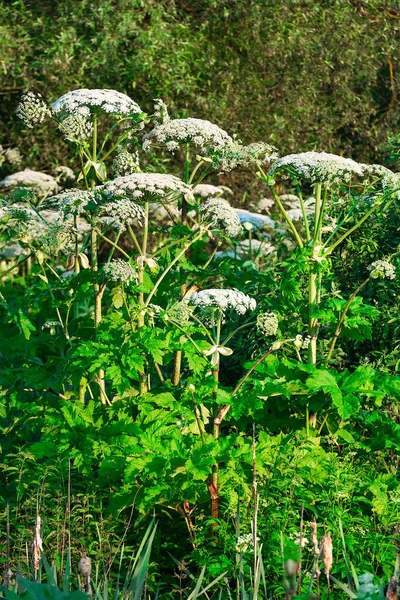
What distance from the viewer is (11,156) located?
10945 millimetres

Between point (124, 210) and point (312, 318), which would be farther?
point (312, 318)

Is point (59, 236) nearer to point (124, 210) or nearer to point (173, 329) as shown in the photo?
point (124, 210)

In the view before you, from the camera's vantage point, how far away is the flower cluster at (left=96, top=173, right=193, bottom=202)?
13.6 feet

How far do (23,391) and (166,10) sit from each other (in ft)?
23.1

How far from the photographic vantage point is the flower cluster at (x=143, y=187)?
4133 mm

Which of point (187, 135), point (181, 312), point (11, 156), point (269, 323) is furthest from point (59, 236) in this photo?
point (11, 156)

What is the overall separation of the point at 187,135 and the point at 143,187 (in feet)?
1.74

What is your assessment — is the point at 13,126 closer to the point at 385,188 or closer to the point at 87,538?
the point at 385,188

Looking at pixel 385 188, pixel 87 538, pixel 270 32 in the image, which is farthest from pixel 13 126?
pixel 87 538

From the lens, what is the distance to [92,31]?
10.2 metres

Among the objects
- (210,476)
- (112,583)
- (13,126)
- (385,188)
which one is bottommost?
(13,126)

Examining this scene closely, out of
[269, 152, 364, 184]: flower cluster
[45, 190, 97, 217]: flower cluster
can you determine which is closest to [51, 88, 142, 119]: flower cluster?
[45, 190, 97, 217]: flower cluster

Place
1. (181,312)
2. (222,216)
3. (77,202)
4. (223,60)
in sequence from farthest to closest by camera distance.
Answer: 1. (223,60)
2. (222,216)
3. (77,202)
4. (181,312)

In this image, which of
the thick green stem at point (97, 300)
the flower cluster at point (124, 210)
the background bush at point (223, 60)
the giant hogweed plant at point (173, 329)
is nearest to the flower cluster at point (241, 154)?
the giant hogweed plant at point (173, 329)
